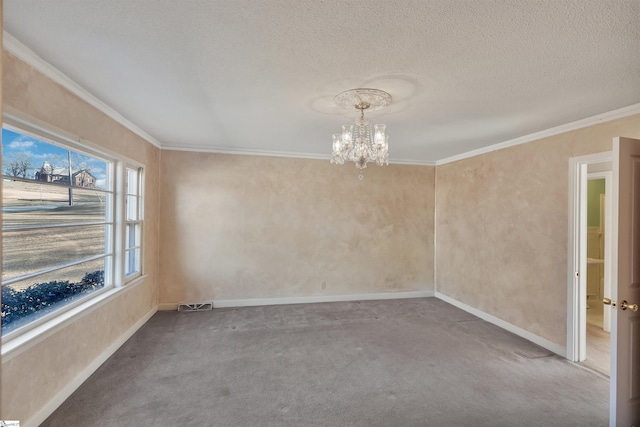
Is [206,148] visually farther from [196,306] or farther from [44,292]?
[44,292]

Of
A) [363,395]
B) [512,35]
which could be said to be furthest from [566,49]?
[363,395]

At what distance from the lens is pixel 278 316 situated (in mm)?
4277

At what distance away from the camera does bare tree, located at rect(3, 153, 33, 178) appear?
1.95 meters

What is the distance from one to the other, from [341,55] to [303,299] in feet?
12.9

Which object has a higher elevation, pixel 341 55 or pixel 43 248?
pixel 341 55

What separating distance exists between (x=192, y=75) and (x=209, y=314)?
335cm

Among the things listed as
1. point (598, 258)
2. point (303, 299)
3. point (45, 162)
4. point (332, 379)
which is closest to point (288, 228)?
point (303, 299)

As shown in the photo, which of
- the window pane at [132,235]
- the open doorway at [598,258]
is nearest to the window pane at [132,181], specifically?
the window pane at [132,235]

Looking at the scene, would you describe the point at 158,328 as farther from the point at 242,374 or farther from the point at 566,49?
the point at 566,49

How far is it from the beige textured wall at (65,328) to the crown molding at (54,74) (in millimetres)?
37

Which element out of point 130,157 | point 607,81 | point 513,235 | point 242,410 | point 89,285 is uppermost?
point 607,81

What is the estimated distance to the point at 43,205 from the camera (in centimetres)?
225

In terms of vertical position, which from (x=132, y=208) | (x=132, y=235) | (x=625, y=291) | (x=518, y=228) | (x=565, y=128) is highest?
(x=565, y=128)

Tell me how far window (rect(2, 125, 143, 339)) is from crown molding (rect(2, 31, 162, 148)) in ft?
1.33
